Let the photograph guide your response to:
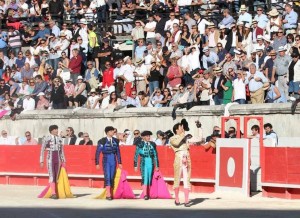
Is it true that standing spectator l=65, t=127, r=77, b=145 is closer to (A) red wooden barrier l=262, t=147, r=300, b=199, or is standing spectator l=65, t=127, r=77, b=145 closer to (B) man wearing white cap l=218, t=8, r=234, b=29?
(B) man wearing white cap l=218, t=8, r=234, b=29

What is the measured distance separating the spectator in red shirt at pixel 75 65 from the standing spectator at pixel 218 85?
592 cm

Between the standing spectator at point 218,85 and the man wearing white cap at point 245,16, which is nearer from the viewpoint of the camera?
the standing spectator at point 218,85

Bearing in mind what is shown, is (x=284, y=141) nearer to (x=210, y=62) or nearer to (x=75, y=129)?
(x=210, y=62)

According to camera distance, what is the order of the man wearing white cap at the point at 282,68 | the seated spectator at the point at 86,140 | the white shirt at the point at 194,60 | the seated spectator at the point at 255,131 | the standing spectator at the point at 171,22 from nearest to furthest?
the seated spectator at the point at 255,131, the man wearing white cap at the point at 282,68, the white shirt at the point at 194,60, the seated spectator at the point at 86,140, the standing spectator at the point at 171,22

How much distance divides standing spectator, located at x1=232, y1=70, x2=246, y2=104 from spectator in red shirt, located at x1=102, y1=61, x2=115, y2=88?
4850 millimetres

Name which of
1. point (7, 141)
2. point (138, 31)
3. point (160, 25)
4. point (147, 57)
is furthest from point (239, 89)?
point (7, 141)

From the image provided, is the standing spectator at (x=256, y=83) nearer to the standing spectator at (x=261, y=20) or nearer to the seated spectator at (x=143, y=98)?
the standing spectator at (x=261, y=20)

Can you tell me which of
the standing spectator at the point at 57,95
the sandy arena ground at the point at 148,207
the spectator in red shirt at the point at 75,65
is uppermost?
the spectator in red shirt at the point at 75,65

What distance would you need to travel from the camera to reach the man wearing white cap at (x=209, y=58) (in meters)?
26.7

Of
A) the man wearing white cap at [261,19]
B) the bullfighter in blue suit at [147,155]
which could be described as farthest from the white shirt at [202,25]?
the bullfighter in blue suit at [147,155]

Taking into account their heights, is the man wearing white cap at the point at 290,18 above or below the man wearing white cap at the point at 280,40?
above

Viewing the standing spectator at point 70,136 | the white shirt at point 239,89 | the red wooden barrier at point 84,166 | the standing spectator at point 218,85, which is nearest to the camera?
the red wooden barrier at point 84,166

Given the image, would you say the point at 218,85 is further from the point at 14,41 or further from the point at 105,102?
the point at 14,41

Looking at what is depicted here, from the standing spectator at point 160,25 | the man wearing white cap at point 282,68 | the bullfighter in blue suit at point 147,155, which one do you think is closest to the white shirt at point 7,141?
the standing spectator at point 160,25
